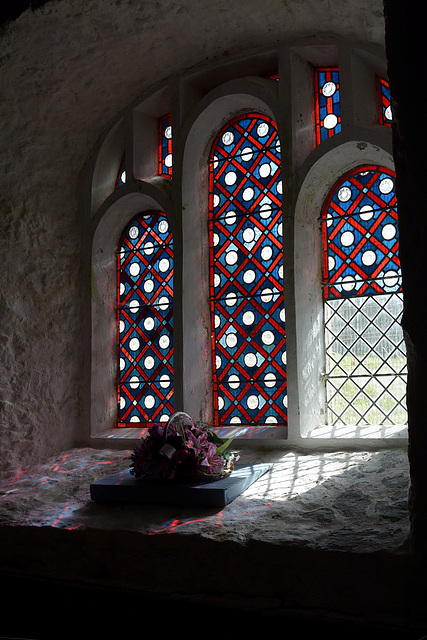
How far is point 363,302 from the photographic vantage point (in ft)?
13.6

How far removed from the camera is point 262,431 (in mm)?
4195

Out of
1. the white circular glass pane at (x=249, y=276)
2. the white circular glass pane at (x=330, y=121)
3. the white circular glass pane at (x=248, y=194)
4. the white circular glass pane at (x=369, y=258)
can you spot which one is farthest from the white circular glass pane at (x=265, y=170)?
the white circular glass pane at (x=369, y=258)

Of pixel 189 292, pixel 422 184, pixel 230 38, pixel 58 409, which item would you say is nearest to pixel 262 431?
pixel 189 292

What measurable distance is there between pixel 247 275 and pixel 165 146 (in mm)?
1438

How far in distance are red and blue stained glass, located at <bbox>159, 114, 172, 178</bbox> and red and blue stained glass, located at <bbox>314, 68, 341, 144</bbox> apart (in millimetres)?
1297

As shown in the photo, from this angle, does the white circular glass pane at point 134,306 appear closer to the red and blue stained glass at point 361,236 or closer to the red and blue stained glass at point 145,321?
the red and blue stained glass at point 145,321

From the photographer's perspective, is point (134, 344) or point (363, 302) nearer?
point (363, 302)

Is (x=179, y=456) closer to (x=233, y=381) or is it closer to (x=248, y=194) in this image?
(x=233, y=381)

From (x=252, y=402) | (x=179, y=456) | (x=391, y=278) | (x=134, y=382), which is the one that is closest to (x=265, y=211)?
(x=391, y=278)

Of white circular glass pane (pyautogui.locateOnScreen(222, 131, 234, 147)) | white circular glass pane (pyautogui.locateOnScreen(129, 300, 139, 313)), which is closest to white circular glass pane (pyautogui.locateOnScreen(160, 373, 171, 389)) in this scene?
white circular glass pane (pyautogui.locateOnScreen(129, 300, 139, 313))

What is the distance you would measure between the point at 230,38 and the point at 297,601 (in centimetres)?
370

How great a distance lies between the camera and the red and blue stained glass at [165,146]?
5105mm

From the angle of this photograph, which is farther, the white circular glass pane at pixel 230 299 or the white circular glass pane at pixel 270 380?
the white circular glass pane at pixel 230 299

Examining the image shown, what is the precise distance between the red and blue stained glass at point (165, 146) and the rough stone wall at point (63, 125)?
365 mm
